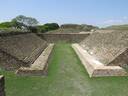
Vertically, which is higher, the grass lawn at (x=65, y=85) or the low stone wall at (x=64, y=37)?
the grass lawn at (x=65, y=85)

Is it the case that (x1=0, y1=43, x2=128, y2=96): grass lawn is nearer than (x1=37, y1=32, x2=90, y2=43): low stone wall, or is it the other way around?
(x1=0, y1=43, x2=128, y2=96): grass lawn

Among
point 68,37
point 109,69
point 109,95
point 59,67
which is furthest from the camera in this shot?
point 68,37

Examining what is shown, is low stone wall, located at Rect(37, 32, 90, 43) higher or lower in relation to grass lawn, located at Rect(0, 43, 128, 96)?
lower

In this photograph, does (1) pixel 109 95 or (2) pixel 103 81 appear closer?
(1) pixel 109 95

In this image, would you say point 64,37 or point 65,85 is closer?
point 65,85

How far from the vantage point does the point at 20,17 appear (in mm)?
81875

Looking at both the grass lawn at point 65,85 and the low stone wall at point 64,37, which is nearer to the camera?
the grass lawn at point 65,85

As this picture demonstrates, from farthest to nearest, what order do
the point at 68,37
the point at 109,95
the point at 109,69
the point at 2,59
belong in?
1. the point at 68,37
2. the point at 2,59
3. the point at 109,69
4. the point at 109,95

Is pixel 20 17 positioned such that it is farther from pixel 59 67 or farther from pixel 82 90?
pixel 82 90

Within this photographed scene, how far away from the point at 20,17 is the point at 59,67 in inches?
2749

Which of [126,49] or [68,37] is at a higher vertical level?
[126,49]

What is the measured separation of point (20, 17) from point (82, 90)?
74978 mm

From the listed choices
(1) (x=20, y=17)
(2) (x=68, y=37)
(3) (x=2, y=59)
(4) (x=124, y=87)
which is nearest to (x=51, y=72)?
(3) (x=2, y=59)

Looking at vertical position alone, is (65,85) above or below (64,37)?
above
